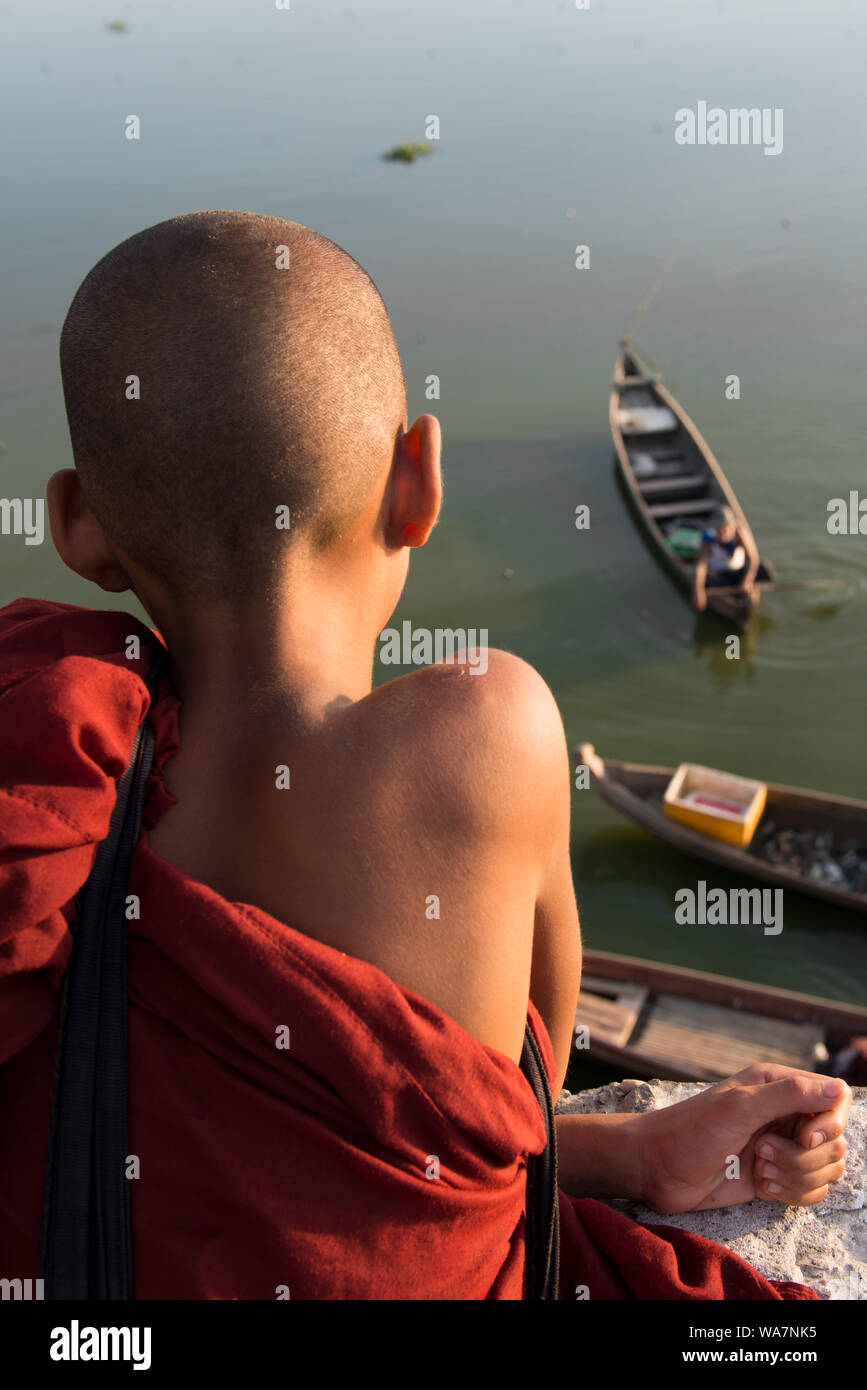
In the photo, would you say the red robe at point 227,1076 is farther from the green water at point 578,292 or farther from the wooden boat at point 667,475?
the wooden boat at point 667,475

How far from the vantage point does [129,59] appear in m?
34.5

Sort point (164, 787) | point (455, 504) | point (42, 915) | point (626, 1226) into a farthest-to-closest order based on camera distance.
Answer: point (455, 504) < point (626, 1226) < point (164, 787) < point (42, 915)

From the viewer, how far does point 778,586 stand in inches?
500

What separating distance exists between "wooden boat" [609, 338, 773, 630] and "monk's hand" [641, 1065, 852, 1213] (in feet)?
35.3

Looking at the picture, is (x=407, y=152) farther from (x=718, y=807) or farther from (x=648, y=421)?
(x=718, y=807)

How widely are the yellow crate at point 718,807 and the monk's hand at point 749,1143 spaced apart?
7.17 metres

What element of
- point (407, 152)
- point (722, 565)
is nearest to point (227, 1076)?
point (722, 565)

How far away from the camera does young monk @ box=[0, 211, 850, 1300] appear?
→ 1.48 meters

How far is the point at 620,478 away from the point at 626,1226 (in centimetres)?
1426

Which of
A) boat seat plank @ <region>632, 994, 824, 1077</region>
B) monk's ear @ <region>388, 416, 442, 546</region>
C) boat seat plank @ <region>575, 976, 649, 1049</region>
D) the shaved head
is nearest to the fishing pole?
boat seat plank @ <region>575, 976, 649, 1049</region>

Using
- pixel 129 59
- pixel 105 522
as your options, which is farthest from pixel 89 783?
pixel 129 59

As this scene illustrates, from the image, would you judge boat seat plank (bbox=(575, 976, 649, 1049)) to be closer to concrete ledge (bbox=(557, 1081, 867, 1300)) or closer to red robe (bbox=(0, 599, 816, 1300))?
concrete ledge (bbox=(557, 1081, 867, 1300))

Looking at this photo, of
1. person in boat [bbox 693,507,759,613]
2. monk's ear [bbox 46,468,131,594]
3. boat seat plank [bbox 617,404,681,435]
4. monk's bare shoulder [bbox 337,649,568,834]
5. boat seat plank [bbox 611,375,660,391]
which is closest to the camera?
monk's bare shoulder [bbox 337,649,568,834]
